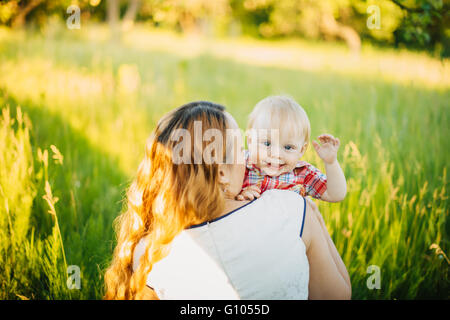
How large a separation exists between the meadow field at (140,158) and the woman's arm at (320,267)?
2.47 feet

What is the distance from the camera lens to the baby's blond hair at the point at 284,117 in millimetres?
1755

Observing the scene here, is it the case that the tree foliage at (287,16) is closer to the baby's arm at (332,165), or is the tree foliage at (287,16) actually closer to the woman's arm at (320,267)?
the baby's arm at (332,165)

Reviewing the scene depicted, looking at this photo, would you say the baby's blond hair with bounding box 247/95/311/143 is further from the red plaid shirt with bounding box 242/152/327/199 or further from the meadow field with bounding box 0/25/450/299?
the meadow field with bounding box 0/25/450/299

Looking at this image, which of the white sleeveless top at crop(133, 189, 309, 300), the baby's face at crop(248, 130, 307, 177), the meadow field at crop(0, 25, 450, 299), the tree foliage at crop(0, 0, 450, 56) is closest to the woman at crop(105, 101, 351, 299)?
the white sleeveless top at crop(133, 189, 309, 300)

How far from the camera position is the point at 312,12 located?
16.8 metres

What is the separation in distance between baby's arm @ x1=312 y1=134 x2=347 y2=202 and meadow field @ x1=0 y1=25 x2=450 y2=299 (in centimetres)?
57

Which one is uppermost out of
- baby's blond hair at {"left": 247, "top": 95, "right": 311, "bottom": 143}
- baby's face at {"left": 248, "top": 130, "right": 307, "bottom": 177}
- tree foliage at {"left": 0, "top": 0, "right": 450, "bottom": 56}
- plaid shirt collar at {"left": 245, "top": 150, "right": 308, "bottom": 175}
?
tree foliage at {"left": 0, "top": 0, "right": 450, "bottom": 56}

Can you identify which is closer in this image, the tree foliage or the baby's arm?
the baby's arm

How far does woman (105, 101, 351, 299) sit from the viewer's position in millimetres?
1191

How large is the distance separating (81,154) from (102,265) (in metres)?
1.53

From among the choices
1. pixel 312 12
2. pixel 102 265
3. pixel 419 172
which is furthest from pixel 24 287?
pixel 312 12

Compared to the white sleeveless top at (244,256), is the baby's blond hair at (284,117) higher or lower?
higher

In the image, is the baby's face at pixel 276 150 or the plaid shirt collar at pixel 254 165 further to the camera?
the plaid shirt collar at pixel 254 165

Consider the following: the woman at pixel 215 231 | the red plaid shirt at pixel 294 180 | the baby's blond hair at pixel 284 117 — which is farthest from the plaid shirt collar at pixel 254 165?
the woman at pixel 215 231
